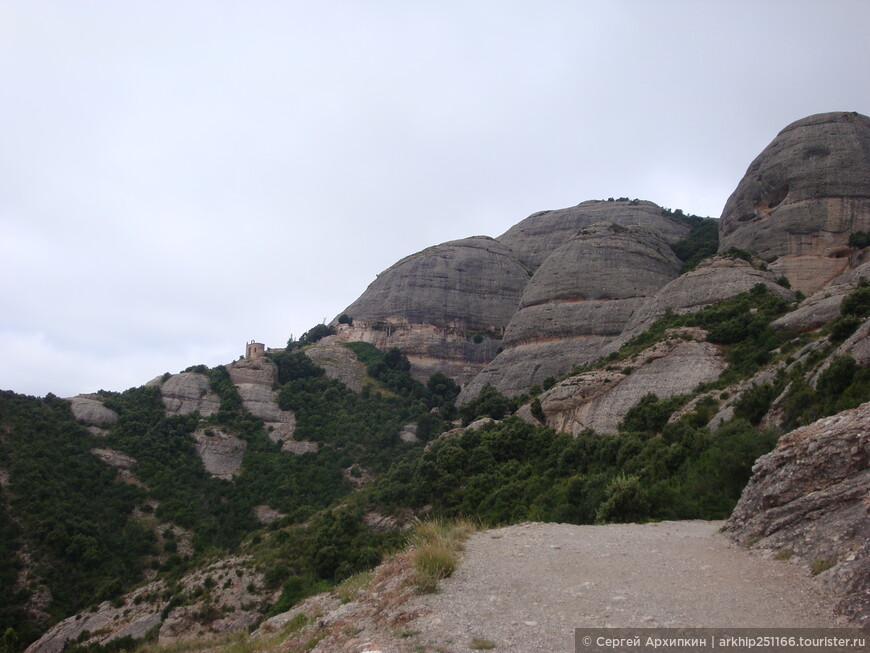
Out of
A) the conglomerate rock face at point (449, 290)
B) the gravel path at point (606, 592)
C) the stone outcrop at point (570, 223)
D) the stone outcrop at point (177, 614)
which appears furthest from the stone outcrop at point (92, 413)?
the stone outcrop at point (570, 223)

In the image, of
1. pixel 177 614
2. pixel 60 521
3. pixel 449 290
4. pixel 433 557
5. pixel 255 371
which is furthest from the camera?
pixel 449 290

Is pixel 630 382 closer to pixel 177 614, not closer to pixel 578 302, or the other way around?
pixel 578 302

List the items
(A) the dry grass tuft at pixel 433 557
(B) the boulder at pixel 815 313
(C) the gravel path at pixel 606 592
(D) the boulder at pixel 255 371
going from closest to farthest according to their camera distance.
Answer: (C) the gravel path at pixel 606 592, (A) the dry grass tuft at pixel 433 557, (B) the boulder at pixel 815 313, (D) the boulder at pixel 255 371

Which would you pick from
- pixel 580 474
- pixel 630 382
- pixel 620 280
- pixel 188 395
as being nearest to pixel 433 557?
pixel 580 474

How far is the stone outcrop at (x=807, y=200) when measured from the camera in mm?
41375

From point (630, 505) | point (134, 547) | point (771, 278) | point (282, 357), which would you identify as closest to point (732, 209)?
point (771, 278)

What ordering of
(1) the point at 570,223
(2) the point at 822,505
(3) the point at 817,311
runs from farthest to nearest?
1. (1) the point at 570,223
2. (3) the point at 817,311
3. (2) the point at 822,505

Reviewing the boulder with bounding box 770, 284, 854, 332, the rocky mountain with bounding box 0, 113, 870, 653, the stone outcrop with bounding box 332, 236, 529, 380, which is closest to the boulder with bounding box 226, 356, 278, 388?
the rocky mountain with bounding box 0, 113, 870, 653

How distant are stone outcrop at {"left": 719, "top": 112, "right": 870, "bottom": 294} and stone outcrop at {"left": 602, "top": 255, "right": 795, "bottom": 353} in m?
6.35

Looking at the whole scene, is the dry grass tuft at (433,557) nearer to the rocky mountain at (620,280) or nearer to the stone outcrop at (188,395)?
the rocky mountain at (620,280)

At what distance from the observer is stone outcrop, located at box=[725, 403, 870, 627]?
20.3ft

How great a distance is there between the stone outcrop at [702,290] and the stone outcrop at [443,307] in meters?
21.9

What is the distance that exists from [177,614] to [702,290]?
30.1 m

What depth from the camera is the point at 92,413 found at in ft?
135
